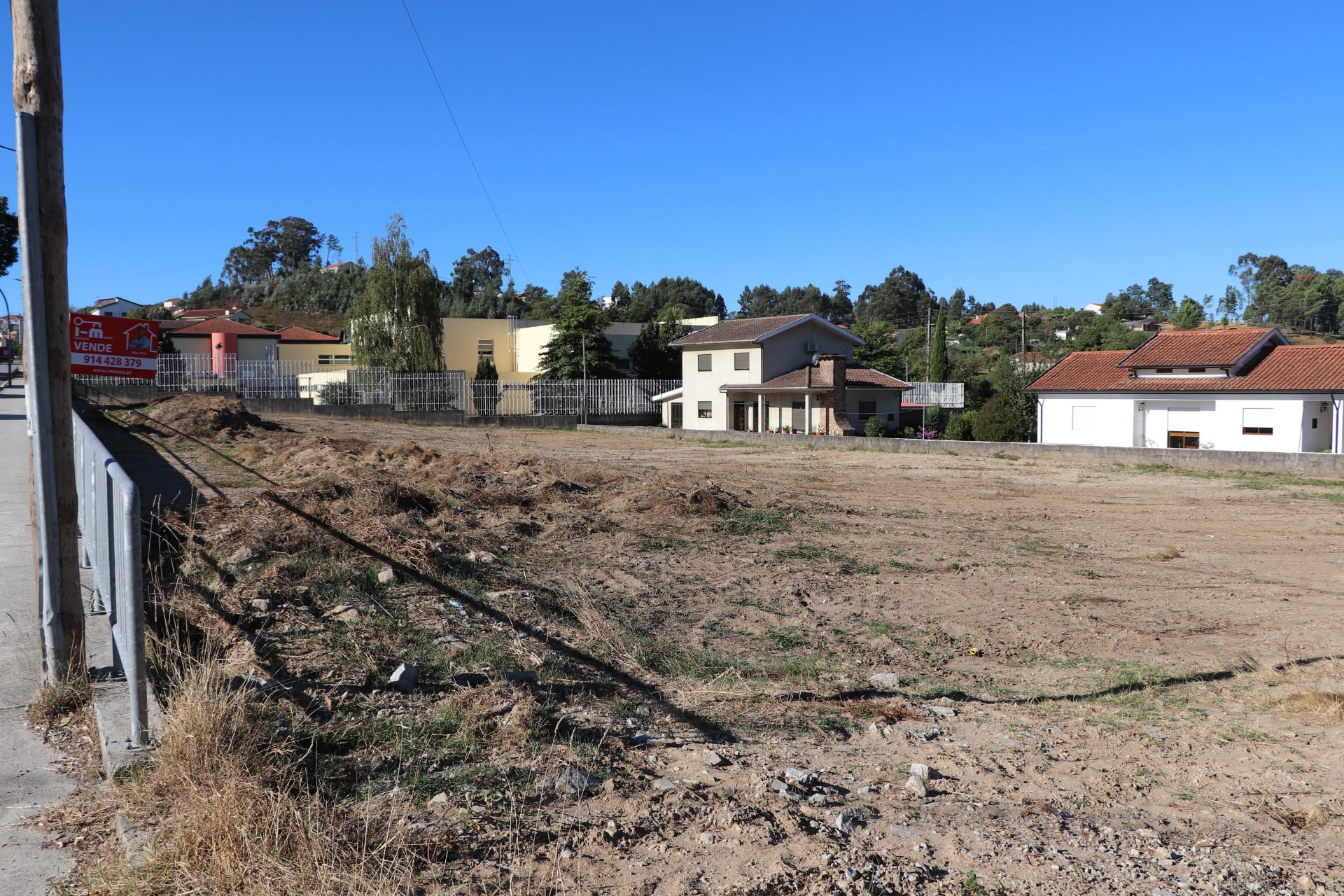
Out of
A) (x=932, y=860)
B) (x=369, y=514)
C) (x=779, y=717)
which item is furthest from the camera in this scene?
(x=369, y=514)

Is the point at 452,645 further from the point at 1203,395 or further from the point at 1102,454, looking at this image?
the point at 1203,395

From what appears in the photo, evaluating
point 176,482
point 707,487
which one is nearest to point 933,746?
point 707,487

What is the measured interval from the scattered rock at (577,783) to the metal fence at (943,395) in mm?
50614

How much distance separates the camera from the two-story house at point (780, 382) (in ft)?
145

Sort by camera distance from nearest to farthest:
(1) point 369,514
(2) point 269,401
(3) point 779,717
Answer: (3) point 779,717 → (1) point 369,514 → (2) point 269,401

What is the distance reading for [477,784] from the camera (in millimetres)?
4246

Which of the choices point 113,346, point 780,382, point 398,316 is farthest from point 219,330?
point 113,346

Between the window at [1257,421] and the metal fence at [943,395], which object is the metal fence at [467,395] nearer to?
the metal fence at [943,395]

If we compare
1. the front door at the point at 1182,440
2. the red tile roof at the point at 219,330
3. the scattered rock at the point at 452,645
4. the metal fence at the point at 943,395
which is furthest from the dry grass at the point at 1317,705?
the red tile roof at the point at 219,330

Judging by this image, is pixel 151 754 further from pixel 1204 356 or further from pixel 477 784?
pixel 1204 356

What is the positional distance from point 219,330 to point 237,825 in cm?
6200

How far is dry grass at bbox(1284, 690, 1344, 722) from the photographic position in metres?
6.11

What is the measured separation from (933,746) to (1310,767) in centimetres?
215

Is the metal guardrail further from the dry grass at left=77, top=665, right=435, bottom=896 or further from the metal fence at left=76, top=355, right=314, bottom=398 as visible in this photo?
the metal fence at left=76, top=355, right=314, bottom=398
